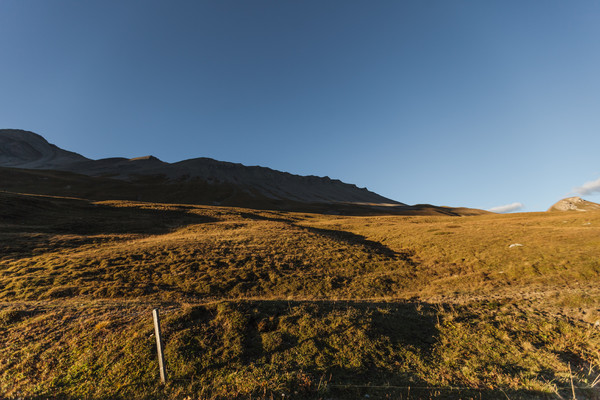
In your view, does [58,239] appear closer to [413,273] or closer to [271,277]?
[271,277]

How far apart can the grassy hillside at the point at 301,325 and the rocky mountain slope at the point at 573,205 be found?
13956cm

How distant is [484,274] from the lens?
22.8m

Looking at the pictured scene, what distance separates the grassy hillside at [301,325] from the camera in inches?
311

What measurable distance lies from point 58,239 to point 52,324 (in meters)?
30.3

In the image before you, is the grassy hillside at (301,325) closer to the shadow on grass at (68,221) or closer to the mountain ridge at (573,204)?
the shadow on grass at (68,221)

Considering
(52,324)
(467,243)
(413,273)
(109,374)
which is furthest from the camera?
(467,243)

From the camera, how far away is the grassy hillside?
7910 millimetres

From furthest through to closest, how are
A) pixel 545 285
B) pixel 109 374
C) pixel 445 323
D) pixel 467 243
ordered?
pixel 467 243 < pixel 545 285 < pixel 445 323 < pixel 109 374

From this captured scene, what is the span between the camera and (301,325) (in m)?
10.8

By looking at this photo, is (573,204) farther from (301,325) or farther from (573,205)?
(301,325)

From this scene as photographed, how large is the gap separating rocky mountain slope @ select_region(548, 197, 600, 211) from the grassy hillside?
140 metres

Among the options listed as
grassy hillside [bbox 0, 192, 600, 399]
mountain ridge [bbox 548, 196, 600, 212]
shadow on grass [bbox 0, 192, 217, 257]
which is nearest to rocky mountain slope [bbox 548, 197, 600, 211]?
mountain ridge [bbox 548, 196, 600, 212]

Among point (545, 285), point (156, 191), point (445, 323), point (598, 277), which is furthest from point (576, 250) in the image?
point (156, 191)

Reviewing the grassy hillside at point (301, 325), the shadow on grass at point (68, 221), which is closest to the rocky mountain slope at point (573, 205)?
the grassy hillside at point (301, 325)
